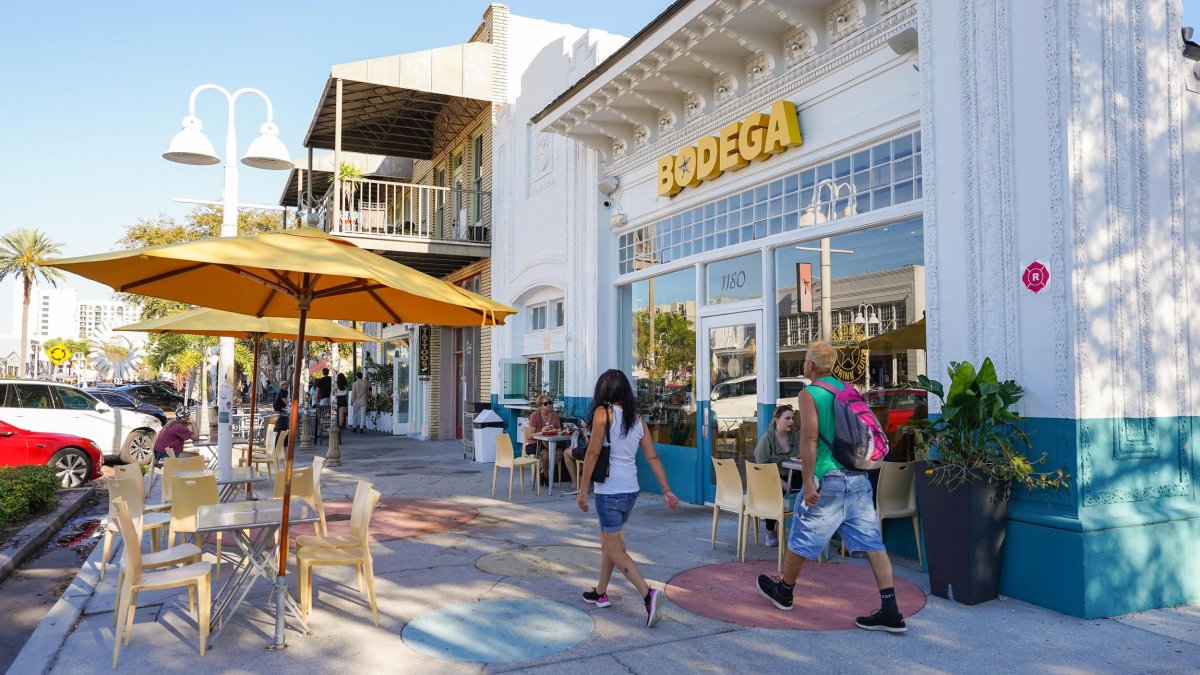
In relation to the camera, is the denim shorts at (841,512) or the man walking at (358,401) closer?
the denim shorts at (841,512)

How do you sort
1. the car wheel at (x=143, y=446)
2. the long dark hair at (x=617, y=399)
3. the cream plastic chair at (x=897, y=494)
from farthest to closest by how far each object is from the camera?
the car wheel at (x=143, y=446)
the cream plastic chair at (x=897, y=494)
the long dark hair at (x=617, y=399)

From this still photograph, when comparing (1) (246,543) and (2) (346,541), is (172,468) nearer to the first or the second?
(1) (246,543)

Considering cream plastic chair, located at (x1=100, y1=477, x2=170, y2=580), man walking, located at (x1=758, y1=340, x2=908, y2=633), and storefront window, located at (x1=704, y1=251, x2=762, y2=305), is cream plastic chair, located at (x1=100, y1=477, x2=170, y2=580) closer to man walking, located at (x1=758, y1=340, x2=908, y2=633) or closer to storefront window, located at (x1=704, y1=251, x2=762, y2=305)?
man walking, located at (x1=758, y1=340, x2=908, y2=633)

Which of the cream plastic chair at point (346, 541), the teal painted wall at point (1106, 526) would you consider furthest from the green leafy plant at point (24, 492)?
the teal painted wall at point (1106, 526)

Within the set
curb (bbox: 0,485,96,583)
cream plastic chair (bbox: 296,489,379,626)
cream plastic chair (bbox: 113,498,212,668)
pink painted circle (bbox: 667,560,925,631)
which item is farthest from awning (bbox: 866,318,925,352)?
curb (bbox: 0,485,96,583)

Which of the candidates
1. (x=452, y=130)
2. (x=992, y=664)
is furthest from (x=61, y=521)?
(x=452, y=130)

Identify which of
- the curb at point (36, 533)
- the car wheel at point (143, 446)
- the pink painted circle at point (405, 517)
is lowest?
the curb at point (36, 533)

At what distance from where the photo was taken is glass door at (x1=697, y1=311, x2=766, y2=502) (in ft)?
28.2

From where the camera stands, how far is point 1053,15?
5348 mm

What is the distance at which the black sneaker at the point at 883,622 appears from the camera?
4664 mm

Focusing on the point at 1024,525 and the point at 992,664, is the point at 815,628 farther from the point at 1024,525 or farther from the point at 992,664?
the point at 1024,525

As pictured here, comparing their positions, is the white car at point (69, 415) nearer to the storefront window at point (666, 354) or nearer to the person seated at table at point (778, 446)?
the storefront window at point (666, 354)

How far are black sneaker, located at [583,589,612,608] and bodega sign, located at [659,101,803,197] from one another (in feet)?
16.2

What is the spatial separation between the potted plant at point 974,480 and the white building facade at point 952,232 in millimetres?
164
